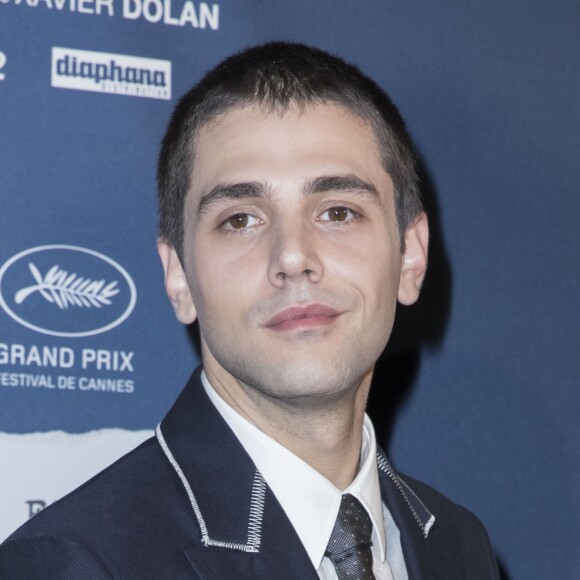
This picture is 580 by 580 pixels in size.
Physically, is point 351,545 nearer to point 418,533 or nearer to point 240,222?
point 418,533

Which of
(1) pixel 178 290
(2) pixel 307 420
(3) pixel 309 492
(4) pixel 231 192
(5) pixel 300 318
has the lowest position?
(3) pixel 309 492

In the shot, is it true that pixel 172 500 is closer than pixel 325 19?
Yes

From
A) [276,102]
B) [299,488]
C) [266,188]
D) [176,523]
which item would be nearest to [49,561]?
[176,523]

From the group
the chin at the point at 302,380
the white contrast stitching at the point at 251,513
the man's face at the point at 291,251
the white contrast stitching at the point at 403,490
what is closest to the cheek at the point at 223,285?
the man's face at the point at 291,251

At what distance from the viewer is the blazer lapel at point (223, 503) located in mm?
1680

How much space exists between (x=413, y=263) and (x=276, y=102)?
39 centimetres

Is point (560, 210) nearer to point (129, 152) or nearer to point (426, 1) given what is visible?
point (426, 1)

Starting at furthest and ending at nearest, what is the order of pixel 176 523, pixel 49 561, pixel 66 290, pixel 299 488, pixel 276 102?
pixel 66 290
pixel 276 102
pixel 299 488
pixel 176 523
pixel 49 561

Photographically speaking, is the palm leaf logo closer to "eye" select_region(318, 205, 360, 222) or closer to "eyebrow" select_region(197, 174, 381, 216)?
"eyebrow" select_region(197, 174, 381, 216)

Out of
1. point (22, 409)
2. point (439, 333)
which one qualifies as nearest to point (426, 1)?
point (439, 333)

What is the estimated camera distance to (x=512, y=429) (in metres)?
2.54

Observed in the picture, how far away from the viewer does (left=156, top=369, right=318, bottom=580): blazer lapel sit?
5.51 feet

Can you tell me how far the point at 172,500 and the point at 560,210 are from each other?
1264mm

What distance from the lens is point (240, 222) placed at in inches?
73.2
